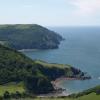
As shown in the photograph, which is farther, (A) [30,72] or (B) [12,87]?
(A) [30,72]

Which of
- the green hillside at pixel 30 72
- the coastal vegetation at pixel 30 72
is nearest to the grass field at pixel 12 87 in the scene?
the coastal vegetation at pixel 30 72

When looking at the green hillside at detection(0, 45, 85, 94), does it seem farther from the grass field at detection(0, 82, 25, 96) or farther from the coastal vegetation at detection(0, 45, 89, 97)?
the grass field at detection(0, 82, 25, 96)

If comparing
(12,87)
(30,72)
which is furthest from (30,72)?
(12,87)

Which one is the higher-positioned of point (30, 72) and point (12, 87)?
point (30, 72)

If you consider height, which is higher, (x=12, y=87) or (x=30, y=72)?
(x=30, y=72)

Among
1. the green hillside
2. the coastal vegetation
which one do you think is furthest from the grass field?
the green hillside

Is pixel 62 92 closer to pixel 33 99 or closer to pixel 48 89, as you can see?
pixel 48 89

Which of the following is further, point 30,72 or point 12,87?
point 30,72

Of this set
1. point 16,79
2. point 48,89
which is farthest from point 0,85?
point 48,89

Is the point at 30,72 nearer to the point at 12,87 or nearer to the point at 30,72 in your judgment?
the point at 30,72

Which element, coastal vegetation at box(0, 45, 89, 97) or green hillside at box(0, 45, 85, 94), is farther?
green hillside at box(0, 45, 85, 94)

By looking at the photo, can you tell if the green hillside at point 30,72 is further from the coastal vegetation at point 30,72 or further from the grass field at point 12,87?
the grass field at point 12,87
